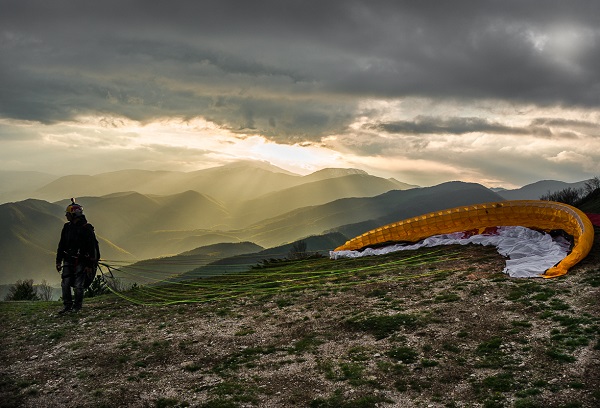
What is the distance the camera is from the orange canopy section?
826 inches

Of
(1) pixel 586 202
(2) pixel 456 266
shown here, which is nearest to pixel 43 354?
(2) pixel 456 266

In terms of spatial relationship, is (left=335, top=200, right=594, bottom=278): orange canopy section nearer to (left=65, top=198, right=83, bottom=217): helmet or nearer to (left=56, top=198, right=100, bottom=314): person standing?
(left=56, top=198, right=100, bottom=314): person standing

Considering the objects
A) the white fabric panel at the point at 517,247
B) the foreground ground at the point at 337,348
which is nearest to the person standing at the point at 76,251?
the foreground ground at the point at 337,348

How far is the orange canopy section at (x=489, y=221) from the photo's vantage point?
2098cm

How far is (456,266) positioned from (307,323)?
313 inches

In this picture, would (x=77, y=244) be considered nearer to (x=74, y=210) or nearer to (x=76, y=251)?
(x=76, y=251)

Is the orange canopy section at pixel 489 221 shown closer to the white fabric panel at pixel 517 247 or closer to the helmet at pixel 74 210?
the white fabric panel at pixel 517 247

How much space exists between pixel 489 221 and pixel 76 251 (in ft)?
62.8

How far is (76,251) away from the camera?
17.9 metres

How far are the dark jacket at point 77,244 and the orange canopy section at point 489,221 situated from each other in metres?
14.2

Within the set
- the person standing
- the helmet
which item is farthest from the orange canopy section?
the helmet

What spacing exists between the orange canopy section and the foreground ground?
12.0 ft

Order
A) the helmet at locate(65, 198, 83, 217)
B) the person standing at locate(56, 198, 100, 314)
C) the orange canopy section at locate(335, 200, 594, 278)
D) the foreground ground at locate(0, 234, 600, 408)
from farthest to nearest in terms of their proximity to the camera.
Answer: the orange canopy section at locate(335, 200, 594, 278) < the person standing at locate(56, 198, 100, 314) < the helmet at locate(65, 198, 83, 217) < the foreground ground at locate(0, 234, 600, 408)

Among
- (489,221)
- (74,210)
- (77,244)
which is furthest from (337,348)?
(489,221)
